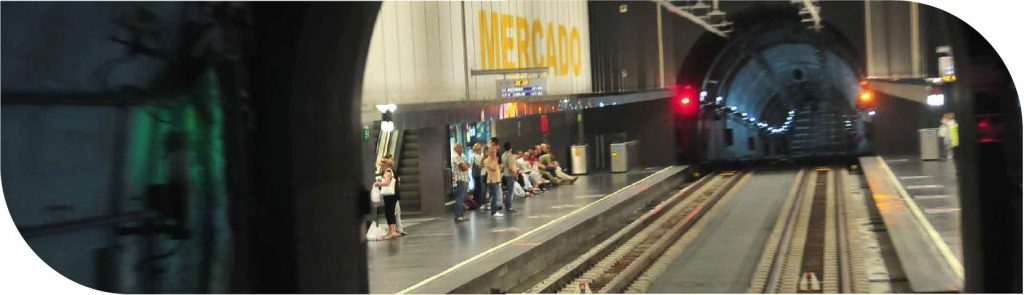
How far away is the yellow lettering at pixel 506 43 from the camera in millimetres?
21719

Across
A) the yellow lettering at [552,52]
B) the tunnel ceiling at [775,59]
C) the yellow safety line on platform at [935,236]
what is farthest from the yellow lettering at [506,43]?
the tunnel ceiling at [775,59]

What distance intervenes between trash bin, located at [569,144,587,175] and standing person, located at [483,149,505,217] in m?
11.8

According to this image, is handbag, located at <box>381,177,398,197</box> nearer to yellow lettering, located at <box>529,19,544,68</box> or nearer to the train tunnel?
the train tunnel

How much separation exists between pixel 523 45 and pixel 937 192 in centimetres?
833

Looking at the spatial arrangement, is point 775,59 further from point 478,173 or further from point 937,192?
point 478,173

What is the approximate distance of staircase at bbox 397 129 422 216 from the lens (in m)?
19.6

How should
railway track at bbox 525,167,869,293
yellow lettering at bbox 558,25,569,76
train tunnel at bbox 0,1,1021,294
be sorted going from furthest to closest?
yellow lettering at bbox 558,25,569,76, railway track at bbox 525,167,869,293, train tunnel at bbox 0,1,1021,294

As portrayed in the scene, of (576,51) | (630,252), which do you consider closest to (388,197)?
(630,252)

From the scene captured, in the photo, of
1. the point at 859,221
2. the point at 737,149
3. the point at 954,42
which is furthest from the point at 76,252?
the point at 737,149

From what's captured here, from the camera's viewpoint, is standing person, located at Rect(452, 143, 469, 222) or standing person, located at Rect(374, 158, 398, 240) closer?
standing person, located at Rect(374, 158, 398, 240)

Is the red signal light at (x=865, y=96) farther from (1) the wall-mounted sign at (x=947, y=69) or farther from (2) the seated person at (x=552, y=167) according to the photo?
(1) the wall-mounted sign at (x=947, y=69)

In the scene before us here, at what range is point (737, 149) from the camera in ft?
140

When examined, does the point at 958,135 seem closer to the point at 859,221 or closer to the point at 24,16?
the point at 24,16

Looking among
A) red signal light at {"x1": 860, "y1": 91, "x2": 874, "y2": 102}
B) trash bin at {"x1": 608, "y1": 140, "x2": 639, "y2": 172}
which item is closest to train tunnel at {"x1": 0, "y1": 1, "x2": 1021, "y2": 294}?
trash bin at {"x1": 608, "y1": 140, "x2": 639, "y2": 172}
